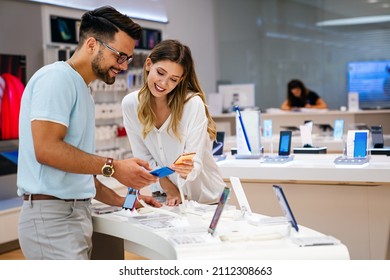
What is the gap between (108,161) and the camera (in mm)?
2139

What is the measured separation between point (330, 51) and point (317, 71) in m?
0.42

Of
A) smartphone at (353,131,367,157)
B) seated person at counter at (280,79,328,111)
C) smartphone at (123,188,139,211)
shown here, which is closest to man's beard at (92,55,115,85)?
smartphone at (123,188,139,211)

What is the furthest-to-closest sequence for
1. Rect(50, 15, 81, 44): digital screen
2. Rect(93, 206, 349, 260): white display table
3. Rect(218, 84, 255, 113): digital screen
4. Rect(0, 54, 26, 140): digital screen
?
Rect(218, 84, 255, 113): digital screen < Rect(50, 15, 81, 44): digital screen < Rect(0, 54, 26, 140): digital screen < Rect(93, 206, 349, 260): white display table

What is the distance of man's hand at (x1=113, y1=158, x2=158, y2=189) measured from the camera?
7.06ft

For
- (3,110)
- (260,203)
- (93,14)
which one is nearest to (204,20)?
(3,110)

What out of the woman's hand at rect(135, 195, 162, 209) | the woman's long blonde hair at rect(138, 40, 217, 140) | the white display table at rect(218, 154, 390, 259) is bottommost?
the white display table at rect(218, 154, 390, 259)

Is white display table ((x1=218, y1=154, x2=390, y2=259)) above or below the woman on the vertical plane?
below

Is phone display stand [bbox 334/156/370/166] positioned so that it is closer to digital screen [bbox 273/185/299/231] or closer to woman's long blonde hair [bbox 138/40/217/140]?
woman's long blonde hair [bbox 138/40/217/140]

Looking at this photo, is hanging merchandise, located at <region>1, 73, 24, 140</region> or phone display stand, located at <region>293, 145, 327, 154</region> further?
hanging merchandise, located at <region>1, 73, 24, 140</region>

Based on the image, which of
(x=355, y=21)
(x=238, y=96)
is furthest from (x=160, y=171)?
(x=355, y=21)

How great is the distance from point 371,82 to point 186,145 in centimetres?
825

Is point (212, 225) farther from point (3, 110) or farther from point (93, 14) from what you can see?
point (3, 110)

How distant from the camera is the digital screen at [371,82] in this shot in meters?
10.3

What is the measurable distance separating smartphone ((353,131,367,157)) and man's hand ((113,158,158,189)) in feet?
6.09
